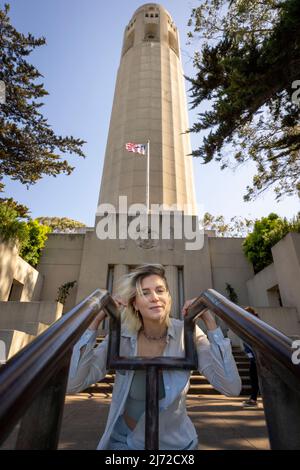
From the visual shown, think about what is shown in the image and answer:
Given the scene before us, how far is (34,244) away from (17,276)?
8.71 feet

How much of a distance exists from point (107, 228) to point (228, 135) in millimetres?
8678

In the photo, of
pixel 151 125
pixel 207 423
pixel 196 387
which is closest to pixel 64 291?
pixel 196 387

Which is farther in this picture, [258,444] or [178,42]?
[178,42]

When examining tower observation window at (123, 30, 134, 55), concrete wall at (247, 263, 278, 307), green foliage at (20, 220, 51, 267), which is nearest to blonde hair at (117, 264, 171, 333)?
concrete wall at (247, 263, 278, 307)

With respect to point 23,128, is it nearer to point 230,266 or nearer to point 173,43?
point 230,266

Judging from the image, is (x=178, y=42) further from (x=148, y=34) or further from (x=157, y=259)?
(x=157, y=259)

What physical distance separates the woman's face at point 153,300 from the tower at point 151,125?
16.7 meters

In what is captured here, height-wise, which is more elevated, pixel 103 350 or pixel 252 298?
pixel 252 298

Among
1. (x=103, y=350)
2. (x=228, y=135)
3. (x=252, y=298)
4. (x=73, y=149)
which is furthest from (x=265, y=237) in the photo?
(x=103, y=350)

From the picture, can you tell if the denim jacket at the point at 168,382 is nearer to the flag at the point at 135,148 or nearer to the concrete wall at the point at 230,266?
the concrete wall at the point at 230,266

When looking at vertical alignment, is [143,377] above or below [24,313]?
below

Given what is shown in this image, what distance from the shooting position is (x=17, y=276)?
455 inches

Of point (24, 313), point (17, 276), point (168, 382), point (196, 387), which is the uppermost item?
point (17, 276)

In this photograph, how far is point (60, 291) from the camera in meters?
13.4
